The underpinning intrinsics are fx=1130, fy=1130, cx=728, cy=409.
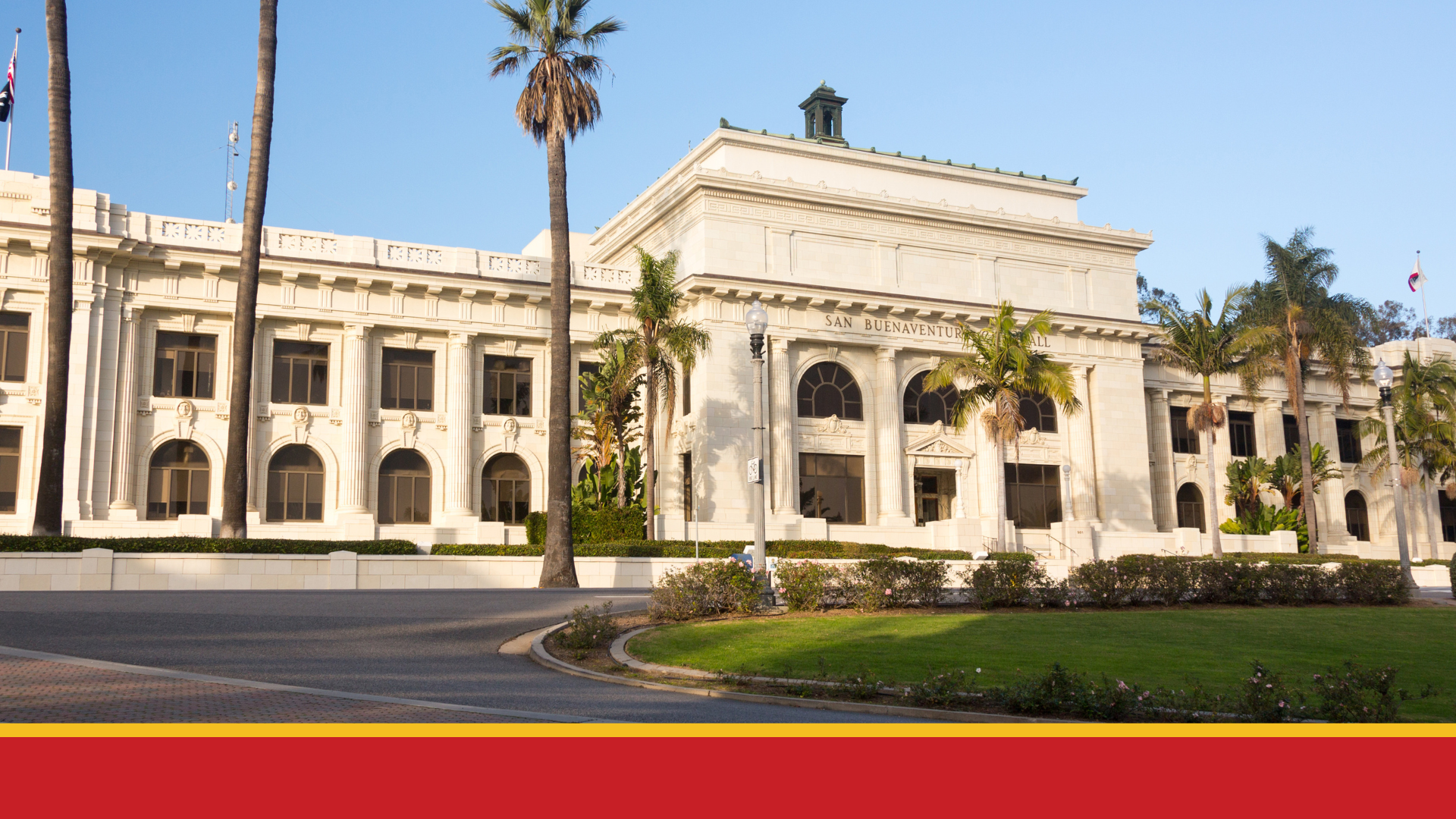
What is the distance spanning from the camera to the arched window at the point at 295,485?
1578 inches

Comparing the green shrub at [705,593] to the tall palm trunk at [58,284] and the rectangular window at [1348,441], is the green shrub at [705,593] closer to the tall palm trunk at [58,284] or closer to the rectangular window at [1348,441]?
the tall palm trunk at [58,284]

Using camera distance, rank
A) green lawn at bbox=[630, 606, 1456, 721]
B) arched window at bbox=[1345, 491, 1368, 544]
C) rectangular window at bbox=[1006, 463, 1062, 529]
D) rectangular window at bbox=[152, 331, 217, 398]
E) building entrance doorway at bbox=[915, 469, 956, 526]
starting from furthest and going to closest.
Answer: arched window at bbox=[1345, 491, 1368, 544] < rectangular window at bbox=[1006, 463, 1062, 529] < building entrance doorway at bbox=[915, 469, 956, 526] < rectangular window at bbox=[152, 331, 217, 398] < green lawn at bbox=[630, 606, 1456, 721]

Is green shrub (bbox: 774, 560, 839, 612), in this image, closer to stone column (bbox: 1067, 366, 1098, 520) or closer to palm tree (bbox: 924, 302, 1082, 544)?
palm tree (bbox: 924, 302, 1082, 544)

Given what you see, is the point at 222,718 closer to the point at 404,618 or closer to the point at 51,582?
the point at 404,618

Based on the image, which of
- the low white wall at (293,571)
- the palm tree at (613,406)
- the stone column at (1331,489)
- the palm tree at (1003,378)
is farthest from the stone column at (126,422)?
the stone column at (1331,489)

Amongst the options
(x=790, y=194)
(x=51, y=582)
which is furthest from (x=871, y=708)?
(x=790, y=194)

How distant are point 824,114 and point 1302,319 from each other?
22.8 meters

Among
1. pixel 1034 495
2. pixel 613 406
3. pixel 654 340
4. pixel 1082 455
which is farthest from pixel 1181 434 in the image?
pixel 613 406

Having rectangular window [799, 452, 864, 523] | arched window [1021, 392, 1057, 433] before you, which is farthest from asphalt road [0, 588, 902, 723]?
arched window [1021, 392, 1057, 433]

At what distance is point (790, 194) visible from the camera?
45.8 metres

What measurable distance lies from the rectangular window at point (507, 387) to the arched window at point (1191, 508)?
2997cm

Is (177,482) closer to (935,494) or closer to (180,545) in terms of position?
(180,545)

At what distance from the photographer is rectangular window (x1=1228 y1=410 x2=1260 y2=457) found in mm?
57062

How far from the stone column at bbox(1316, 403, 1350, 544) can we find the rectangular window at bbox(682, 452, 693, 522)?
3353cm
